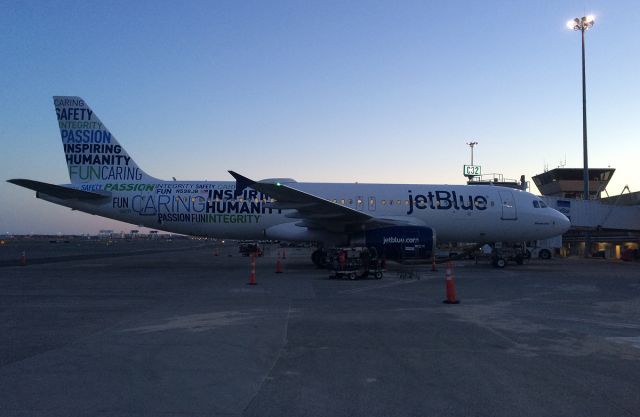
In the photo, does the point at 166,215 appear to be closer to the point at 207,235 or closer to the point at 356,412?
the point at 207,235

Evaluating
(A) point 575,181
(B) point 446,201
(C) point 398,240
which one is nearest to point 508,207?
(B) point 446,201

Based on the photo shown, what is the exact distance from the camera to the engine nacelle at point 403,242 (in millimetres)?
18031

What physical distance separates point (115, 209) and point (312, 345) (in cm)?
1730

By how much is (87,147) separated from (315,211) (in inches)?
451

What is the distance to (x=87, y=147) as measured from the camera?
21.4m

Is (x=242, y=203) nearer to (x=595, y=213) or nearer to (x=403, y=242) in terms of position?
(x=403, y=242)

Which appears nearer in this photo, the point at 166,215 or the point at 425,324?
the point at 425,324

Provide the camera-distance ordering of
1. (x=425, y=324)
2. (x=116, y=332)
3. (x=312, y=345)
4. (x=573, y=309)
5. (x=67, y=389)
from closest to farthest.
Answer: (x=67, y=389)
(x=312, y=345)
(x=116, y=332)
(x=425, y=324)
(x=573, y=309)

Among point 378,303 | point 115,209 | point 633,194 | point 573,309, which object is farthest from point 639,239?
point 115,209

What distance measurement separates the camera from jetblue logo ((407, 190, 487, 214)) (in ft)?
69.2

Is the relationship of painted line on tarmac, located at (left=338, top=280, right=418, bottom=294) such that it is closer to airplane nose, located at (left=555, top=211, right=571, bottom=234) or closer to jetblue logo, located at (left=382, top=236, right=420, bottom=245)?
jetblue logo, located at (left=382, top=236, right=420, bottom=245)

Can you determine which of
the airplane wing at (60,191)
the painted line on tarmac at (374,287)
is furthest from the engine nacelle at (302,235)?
the airplane wing at (60,191)

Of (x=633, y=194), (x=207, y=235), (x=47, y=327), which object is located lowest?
(x=47, y=327)

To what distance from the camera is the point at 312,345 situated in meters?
6.31
